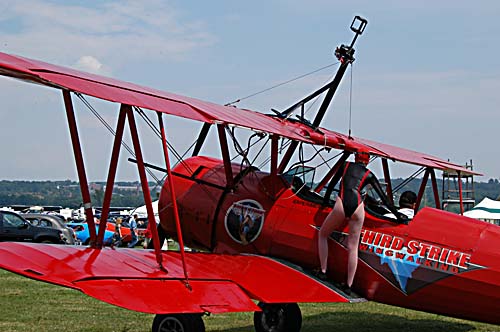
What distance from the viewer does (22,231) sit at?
24578 millimetres

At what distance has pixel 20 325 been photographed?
8836 mm

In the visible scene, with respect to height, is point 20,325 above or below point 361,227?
below

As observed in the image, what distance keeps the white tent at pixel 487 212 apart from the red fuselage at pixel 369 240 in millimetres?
24529

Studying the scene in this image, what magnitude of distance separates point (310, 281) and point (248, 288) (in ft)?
2.52

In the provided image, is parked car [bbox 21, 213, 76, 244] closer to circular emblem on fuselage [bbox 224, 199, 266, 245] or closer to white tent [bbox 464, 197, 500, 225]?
white tent [bbox 464, 197, 500, 225]

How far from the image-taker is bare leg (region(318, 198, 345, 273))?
736 cm

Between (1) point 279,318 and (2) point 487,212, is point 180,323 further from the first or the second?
(2) point 487,212

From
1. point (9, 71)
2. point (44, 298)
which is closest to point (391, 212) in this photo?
point (9, 71)

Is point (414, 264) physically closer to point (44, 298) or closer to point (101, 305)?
point (101, 305)

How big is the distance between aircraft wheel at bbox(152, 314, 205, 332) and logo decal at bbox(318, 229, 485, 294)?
172cm

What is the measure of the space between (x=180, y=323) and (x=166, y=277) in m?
0.47

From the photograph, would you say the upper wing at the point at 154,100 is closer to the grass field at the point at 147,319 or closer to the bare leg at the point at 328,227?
the bare leg at the point at 328,227

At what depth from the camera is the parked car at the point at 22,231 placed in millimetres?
24250

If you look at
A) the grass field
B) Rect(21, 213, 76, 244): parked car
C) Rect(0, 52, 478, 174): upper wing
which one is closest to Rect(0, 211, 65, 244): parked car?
Rect(21, 213, 76, 244): parked car
